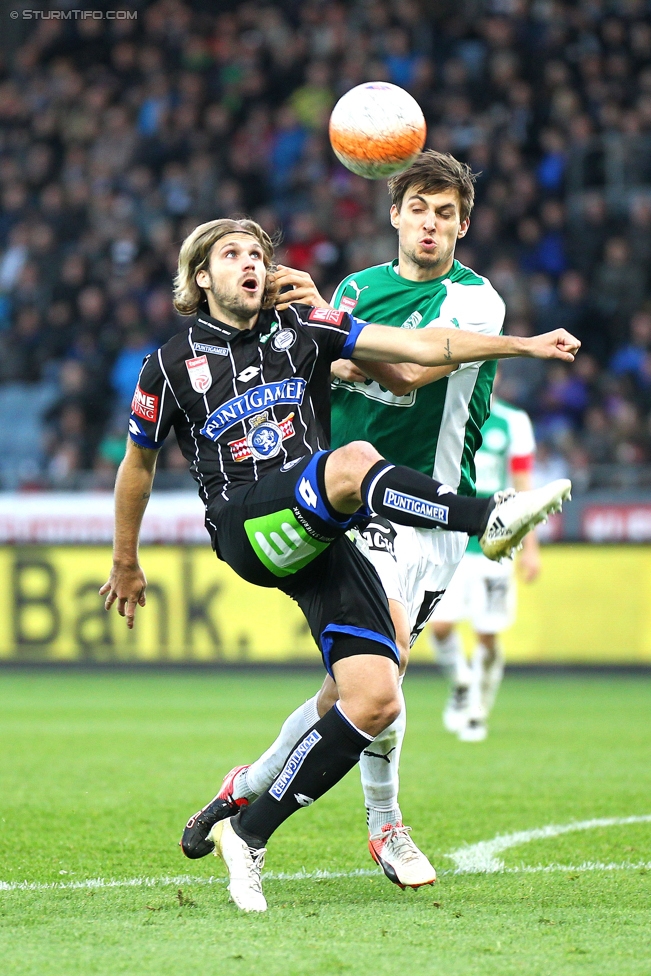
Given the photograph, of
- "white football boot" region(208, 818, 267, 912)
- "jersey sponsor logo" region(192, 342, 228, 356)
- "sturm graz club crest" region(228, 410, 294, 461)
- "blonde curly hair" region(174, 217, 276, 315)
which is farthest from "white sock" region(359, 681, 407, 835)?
"blonde curly hair" region(174, 217, 276, 315)

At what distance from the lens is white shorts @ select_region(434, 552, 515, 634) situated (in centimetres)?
984

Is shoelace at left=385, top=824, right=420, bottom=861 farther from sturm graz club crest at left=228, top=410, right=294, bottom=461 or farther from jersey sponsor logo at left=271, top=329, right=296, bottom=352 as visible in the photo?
jersey sponsor logo at left=271, top=329, right=296, bottom=352

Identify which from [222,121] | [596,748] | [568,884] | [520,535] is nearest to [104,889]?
[568,884]

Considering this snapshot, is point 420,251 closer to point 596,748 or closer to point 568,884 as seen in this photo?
point 568,884

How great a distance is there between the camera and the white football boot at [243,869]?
4391mm

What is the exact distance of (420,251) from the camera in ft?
17.7

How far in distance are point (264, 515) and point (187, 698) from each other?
8.11m

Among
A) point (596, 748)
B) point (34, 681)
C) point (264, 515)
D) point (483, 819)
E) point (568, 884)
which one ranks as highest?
point (264, 515)

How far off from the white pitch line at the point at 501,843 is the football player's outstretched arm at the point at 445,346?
1.90 meters

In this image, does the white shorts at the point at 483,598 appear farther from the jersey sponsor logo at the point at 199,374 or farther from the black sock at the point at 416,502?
the black sock at the point at 416,502

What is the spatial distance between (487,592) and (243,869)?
18.6ft

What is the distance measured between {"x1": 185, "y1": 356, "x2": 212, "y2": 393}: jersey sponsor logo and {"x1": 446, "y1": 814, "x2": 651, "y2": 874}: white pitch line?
6.61 ft

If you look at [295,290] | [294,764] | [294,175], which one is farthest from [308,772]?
[294,175]

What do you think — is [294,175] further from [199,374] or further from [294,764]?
[294,764]
